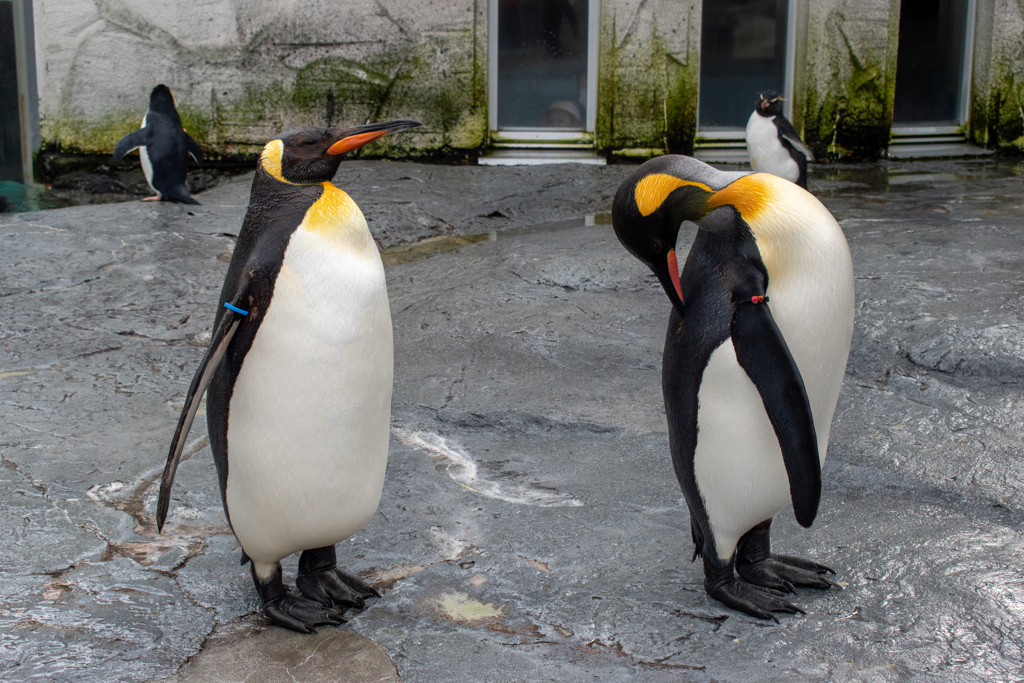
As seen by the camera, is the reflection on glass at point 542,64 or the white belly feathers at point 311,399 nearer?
the white belly feathers at point 311,399

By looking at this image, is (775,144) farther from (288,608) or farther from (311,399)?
(288,608)

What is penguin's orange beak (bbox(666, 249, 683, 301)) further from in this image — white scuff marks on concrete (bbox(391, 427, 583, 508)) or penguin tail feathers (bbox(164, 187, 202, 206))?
penguin tail feathers (bbox(164, 187, 202, 206))

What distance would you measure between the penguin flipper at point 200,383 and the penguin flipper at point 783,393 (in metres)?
1.10

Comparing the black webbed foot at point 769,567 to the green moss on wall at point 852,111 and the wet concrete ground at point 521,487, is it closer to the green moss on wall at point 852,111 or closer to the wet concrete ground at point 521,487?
the wet concrete ground at point 521,487

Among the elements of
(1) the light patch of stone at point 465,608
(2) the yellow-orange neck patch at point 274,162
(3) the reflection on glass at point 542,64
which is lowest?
(1) the light patch of stone at point 465,608

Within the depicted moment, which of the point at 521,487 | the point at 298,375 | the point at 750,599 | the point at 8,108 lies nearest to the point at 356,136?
the point at 298,375

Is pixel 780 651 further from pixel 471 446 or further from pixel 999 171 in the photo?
pixel 999 171

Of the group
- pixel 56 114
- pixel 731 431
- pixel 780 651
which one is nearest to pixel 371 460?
pixel 731 431

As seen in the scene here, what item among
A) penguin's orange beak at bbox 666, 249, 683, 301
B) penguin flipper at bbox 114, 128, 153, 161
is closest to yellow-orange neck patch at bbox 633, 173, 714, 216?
penguin's orange beak at bbox 666, 249, 683, 301

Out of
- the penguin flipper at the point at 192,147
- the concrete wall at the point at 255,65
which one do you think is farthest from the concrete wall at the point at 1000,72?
the penguin flipper at the point at 192,147

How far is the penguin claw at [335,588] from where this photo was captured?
219cm

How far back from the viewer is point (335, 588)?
7.23 feet

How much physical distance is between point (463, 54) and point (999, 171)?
15.7 feet

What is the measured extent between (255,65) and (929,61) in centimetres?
669
